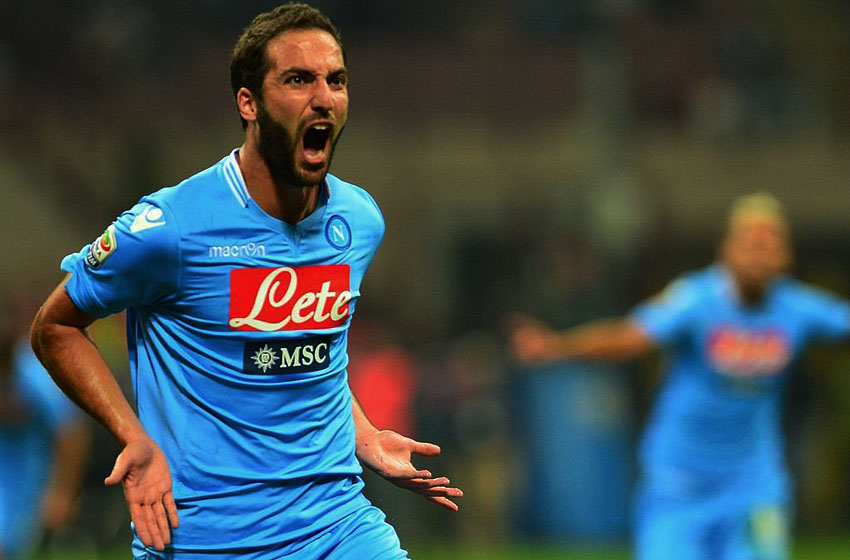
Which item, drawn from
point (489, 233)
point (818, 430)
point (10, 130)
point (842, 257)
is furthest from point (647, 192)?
point (10, 130)

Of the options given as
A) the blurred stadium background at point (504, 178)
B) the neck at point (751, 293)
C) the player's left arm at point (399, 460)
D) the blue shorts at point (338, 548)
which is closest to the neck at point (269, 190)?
the player's left arm at point (399, 460)

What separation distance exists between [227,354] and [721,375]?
473cm

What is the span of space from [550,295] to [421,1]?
342 inches

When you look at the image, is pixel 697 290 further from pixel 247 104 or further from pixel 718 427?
pixel 247 104

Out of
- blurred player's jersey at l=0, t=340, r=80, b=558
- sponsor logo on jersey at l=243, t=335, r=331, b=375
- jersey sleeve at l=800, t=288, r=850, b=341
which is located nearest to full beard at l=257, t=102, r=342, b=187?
sponsor logo on jersey at l=243, t=335, r=331, b=375

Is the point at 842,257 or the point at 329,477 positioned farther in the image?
the point at 842,257

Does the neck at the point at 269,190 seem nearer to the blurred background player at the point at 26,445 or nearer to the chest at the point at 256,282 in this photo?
the chest at the point at 256,282

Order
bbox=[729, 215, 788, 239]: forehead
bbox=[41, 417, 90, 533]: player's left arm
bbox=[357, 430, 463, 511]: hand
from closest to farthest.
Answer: bbox=[357, 430, 463, 511]: hand, bbox=[729, 215, 788, 239]: forehead, bbox=[41, 417, 90, 533]: player's left arm

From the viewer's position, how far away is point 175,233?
4.52m

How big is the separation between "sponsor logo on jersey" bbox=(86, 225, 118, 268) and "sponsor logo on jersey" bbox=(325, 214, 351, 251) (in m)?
0.71

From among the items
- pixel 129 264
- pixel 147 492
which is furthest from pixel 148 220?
pixel 147 492

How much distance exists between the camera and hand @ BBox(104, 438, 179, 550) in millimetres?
4309

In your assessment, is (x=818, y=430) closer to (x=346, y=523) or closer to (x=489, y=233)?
(x=489, y=233)

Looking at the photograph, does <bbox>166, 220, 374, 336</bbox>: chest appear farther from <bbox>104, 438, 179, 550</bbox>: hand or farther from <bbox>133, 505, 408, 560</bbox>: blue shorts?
<bbox>133, 505, 408, 560</bbox>: blue shorts
